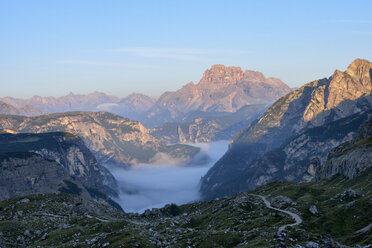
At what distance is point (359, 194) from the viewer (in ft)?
403

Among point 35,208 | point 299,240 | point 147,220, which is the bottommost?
point 147,220

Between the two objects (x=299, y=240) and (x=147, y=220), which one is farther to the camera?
(x=147, y=220)

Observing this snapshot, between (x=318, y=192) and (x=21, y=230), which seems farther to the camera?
(x=318, y=192)

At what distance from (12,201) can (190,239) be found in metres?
128

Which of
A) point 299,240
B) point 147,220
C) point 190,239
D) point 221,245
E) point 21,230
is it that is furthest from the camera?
point 147,220

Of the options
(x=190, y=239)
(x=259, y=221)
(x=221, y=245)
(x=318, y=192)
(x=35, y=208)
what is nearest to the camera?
(x=221, y=245)

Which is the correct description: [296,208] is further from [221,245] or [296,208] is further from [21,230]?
[21,230]

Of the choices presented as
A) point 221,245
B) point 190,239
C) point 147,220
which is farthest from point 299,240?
point 147,220

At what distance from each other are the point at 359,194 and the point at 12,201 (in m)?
152

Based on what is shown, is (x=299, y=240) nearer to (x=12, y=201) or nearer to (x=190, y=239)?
(x=190, y=239)

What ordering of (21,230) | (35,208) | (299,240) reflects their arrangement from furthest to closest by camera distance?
(35,208) → (21,230) → (299,240)

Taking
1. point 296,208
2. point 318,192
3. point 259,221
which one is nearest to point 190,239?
point 259,221

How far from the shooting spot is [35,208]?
17025 centimetres

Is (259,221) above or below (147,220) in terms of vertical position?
above
